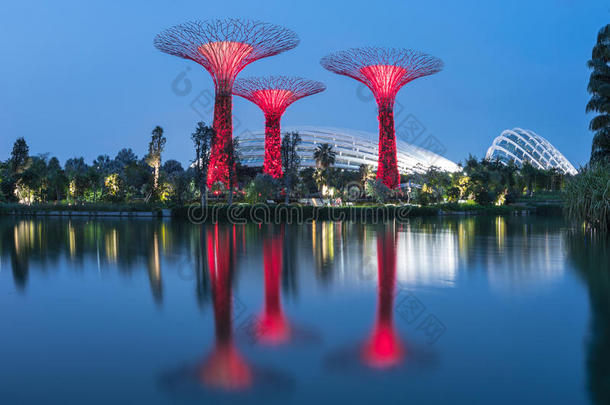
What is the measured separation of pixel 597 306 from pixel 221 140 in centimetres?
3287

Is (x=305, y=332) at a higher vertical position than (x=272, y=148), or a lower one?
lower

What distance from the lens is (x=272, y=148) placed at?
47.0 meters

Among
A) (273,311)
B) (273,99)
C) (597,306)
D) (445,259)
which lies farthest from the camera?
(273,99)

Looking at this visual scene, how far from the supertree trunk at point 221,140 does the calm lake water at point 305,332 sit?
1042 inches

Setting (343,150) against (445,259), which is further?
(343,150)

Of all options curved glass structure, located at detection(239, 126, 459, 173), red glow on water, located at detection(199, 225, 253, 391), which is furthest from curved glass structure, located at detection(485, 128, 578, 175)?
red glow on water, located at detection(199, 225, 253, 391)

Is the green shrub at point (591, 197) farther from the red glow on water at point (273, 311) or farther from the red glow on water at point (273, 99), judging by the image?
the red glow on water at point (273, 99)

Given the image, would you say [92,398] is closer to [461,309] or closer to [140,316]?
[140,316]

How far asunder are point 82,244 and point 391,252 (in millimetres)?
9792

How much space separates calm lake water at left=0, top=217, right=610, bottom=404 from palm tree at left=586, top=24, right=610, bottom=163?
16.6 meters

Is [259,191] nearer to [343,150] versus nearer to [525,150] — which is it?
[343,150]

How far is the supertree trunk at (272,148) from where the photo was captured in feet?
153

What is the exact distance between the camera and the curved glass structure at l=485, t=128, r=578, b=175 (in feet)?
313

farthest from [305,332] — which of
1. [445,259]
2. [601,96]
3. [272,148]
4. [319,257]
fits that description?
[272,148]
